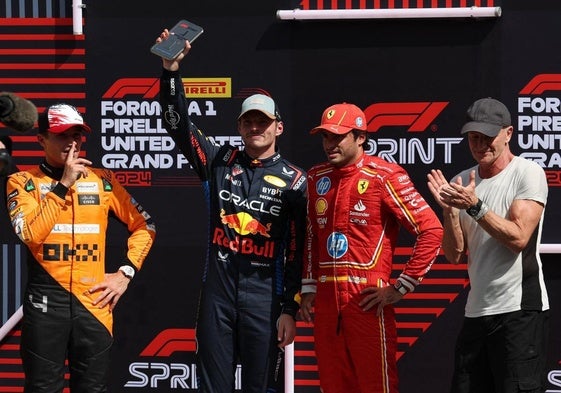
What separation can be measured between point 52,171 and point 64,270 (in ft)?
1.61

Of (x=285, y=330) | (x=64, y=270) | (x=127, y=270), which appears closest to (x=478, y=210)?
(x=285, y=330)

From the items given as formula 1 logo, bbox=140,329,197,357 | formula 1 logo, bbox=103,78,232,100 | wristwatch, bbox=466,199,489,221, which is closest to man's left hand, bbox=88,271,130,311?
formula 1 logo, bbox=140,329,197,357

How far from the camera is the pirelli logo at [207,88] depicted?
5.66 metres

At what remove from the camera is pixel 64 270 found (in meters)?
4.70

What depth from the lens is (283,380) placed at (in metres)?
5.64

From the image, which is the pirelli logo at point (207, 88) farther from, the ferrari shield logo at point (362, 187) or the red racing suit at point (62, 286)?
the ferrari shield logo at point (362, 187)

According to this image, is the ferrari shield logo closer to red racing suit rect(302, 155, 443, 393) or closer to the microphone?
red racing suit rect(302, 155, 443, 393)

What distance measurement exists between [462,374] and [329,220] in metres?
0.93

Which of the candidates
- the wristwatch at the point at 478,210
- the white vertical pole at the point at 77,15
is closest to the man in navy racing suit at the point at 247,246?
the wristwatch at the point at 478,210

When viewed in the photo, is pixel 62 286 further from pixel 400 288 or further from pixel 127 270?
pixel 400 288

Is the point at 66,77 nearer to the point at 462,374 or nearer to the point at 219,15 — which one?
the point at 219,15

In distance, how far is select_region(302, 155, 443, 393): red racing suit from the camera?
4555 millimetres

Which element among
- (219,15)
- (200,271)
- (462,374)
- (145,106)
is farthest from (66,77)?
(462,374)

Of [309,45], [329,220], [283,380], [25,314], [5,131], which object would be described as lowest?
[283,380]
